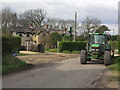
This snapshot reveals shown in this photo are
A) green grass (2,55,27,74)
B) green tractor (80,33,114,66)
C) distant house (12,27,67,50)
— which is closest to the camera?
green grass (2,55,27,74)

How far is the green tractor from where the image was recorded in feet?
55.0

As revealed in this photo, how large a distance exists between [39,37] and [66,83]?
55.9 meters

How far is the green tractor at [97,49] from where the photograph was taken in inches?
660

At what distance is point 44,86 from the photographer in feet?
27.8

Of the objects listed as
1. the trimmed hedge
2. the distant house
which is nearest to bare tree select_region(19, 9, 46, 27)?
the distant house

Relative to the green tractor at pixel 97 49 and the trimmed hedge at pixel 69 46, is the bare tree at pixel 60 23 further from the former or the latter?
the green tractor at pixel 97 49

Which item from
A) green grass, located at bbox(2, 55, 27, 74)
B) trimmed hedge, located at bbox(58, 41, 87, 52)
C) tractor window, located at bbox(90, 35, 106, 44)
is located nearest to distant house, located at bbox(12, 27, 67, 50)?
trimmed hedge, located at bbox(58, 41, 87, 52)

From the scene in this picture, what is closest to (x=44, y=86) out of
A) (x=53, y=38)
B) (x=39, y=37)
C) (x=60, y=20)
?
(x=53, y=38)

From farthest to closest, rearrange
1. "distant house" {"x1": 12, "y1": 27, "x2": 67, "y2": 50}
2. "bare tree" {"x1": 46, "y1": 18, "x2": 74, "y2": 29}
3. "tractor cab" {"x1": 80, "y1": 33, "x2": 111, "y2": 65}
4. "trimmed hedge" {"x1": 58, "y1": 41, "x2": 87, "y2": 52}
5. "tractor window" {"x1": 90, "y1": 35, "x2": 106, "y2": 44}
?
"bare tree" {"x1": 46, "y1": 18, "x2": 74, "y2": 29} → "distant house" {"x1": 12, "y1": 27, "x2": 67, "y2": 50} → "trimmed hedge" {"x1": 58, "y1": 41, "x2": 87, "y2": 52} → "tractor window" {"x1": 90, "y1": 35, "x2": 106, "y2": 44} → "tractor cab" {"x1": 80, "y1": 33, "x2": 111, "y2": 65}

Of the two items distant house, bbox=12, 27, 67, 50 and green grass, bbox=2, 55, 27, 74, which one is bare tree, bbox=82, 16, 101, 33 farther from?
green grass, bbox=2, 55, 27, 74

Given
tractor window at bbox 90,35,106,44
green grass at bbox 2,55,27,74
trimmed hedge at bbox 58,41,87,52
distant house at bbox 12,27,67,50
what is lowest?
green grass at bbox 2,55,27,74

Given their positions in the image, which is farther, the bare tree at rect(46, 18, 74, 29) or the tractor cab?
the bare tree at rect(46, 18, 74, 29)

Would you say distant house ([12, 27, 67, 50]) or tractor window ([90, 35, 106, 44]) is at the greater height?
distant house ([12, 27, 67, 50])

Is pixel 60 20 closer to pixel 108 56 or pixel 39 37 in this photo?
pixel 39 37
